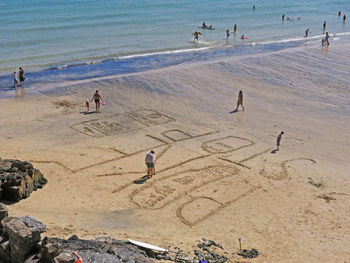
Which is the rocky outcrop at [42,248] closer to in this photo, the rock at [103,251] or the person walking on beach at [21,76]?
the rock at [103,251]

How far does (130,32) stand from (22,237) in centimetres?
4349

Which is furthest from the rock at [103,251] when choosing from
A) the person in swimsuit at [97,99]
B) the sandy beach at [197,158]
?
the person in swimsuit at [97,99]

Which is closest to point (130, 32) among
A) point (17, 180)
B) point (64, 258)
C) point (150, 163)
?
point (150, 163)

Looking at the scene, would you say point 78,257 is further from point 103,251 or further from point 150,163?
point 150,163

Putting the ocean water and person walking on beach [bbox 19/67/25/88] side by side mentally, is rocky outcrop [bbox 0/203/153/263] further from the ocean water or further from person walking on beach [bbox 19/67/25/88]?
the ocean water

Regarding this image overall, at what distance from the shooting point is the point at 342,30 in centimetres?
5266

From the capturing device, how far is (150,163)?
16.6 metres

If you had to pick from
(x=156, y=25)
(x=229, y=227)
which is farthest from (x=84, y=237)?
(x=156, y=25)

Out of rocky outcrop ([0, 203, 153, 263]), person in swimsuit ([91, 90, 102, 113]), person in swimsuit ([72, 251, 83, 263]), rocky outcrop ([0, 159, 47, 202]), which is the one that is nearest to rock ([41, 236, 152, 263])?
rocky outcrop ([0, 203, 153, 263])

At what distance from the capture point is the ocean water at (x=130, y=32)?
3625cm

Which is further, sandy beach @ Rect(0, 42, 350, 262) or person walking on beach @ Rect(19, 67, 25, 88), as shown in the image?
person walking on beach @ Rect(19, 67, 25, 88)

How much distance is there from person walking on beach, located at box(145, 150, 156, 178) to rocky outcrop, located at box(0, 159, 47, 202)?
12.7 feet

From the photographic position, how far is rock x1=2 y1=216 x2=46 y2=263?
8.96 metres

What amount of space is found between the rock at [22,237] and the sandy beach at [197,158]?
2.64m
